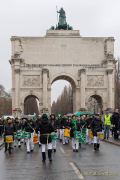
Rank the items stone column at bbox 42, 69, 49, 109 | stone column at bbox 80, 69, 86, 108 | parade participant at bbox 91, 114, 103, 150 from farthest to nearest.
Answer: stone column at bbox 80, 69, 86, 108, stone column at bbox 42, 69, 49, 109, parade participant at bbox 91, 114, 103, 150

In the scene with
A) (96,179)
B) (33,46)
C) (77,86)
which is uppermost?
(33,46)

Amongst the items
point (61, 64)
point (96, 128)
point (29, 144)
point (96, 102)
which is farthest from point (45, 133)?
point (96, 102)

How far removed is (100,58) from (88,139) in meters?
48.2

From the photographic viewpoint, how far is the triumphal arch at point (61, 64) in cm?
8181

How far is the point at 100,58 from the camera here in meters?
82.9

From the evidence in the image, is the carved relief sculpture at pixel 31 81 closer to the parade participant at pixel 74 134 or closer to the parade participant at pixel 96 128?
the parade participant at pixel 74 134

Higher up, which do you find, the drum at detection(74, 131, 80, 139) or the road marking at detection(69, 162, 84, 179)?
the drum at detection(74, 131, 80, 139)

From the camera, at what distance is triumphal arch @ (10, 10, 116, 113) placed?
81.8 m

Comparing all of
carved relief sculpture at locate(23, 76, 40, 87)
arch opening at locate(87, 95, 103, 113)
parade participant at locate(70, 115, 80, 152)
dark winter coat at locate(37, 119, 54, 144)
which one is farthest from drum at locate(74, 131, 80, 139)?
Answer: arch opening at locate(87, 95, 103, 113)

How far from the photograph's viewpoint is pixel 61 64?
82000 mm

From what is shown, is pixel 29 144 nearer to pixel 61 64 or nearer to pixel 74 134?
pixel 74 134

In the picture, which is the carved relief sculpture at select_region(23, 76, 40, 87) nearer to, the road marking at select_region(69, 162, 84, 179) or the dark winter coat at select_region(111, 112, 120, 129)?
Result: the dark winter coat at select_region(111, 112, 120, 129)

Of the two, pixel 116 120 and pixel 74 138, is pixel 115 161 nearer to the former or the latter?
pixel 74 138

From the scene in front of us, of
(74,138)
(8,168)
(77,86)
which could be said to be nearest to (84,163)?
(8,168)
